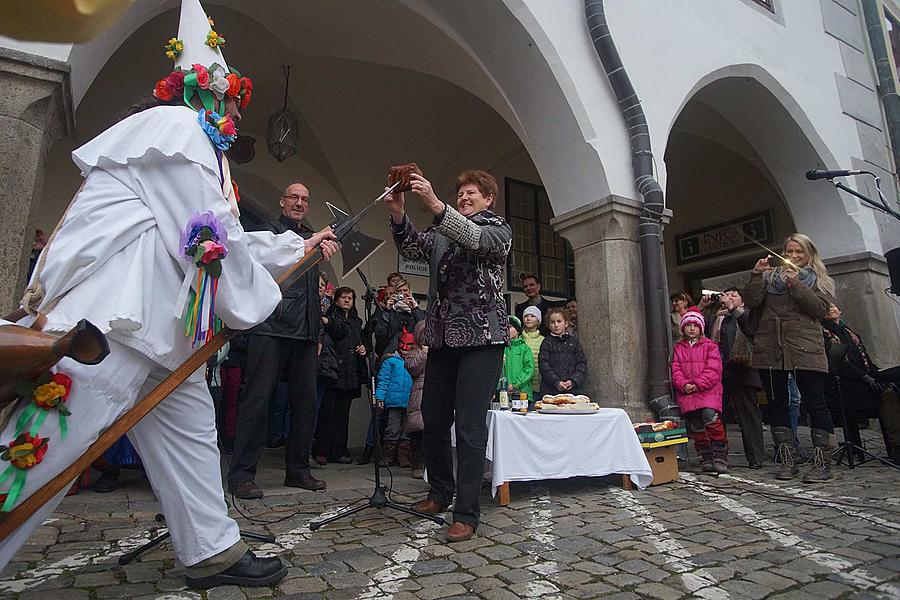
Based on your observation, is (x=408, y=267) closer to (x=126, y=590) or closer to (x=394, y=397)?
(x=394, y=397)

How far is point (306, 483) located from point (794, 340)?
3981mm

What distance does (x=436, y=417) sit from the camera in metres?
3.16

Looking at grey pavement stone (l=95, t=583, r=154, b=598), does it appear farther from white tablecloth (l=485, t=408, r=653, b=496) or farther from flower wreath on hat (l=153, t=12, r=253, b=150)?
white tablecloth (l=485, t=408, r=653, b=496)

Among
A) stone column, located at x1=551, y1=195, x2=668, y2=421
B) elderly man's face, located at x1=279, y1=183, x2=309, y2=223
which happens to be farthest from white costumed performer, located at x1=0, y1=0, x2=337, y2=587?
stone column, located at x1=551, y1=195, x2=668, y2=421

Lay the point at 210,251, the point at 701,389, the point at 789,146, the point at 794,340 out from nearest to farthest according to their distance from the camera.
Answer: the point at 210,251 → the point at 794,340 → the point at 701,389 → the point at 789,146

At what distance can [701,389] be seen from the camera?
506cm

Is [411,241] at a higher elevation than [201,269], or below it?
higher

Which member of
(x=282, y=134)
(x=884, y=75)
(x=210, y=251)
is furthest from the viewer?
(x=884, y=75)

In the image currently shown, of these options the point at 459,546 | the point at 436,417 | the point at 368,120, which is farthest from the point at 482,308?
the point at 368,120

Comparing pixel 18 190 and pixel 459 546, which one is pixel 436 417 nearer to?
pixel 459 546

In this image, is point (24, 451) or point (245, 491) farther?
point (245, 491)

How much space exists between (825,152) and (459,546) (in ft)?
27.4

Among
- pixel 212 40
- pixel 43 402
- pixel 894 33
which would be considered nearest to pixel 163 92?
pixel 212 40

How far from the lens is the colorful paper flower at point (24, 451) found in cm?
158
